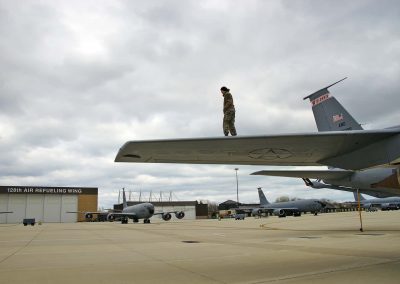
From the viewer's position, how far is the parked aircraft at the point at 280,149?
620 cm

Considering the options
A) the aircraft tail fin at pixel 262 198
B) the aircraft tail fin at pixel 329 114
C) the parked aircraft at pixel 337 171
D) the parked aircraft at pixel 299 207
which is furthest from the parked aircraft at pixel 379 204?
the aircraft tail fin at pixel 329 114

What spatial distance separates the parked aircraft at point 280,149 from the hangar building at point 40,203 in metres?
84.0

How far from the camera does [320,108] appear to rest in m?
13.2

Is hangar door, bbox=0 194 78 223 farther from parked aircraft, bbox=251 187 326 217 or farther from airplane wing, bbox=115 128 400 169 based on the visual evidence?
airplane wing, bbox=115 128 400 169

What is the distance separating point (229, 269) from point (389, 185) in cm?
723

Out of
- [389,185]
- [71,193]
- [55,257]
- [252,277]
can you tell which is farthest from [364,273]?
[71,193]

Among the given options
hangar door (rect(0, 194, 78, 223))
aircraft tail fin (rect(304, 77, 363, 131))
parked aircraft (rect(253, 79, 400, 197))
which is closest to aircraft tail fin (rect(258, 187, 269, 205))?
hangar door (rect(0, 194, 78, 223))

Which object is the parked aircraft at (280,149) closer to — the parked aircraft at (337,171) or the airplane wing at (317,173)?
the parked aircraft at (337,171)

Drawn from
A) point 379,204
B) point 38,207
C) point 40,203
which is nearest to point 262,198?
point 379,204

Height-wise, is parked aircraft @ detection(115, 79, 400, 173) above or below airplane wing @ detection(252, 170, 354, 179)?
below

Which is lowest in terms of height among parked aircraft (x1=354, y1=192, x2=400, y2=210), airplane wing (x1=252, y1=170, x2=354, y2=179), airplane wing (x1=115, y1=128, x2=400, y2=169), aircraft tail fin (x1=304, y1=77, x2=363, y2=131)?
parked aircraft (x1=354, y1=192, x2=400, y2=210)

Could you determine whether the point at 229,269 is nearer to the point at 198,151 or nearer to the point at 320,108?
the point at 198,151

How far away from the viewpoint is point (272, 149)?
7.01m

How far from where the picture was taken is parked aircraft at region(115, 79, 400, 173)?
244 inches
